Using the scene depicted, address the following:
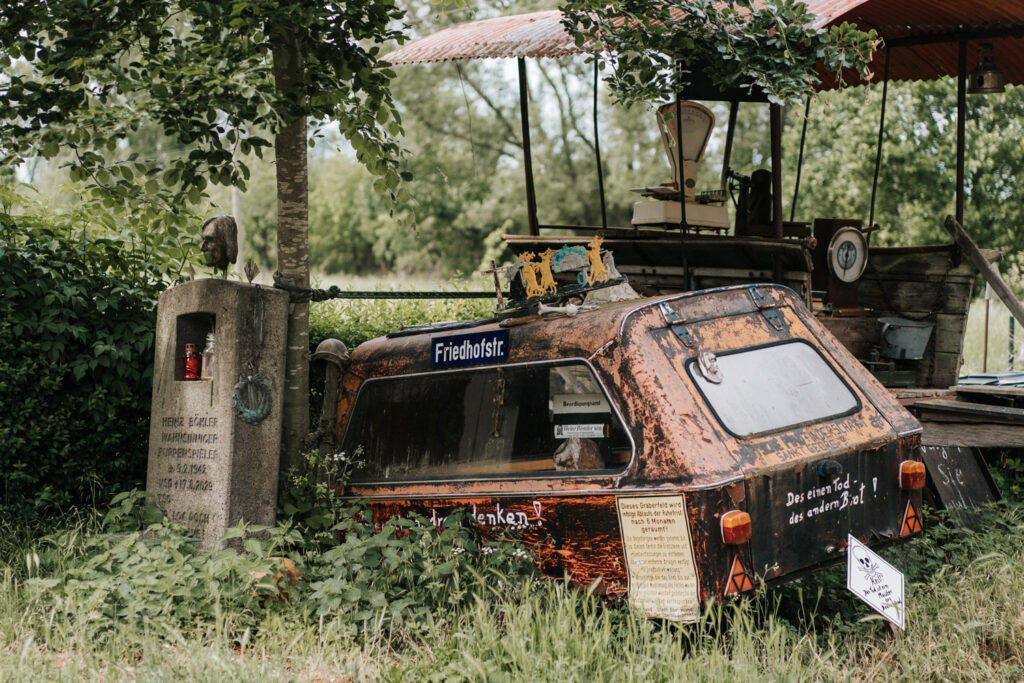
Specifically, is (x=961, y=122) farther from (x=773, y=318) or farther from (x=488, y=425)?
(x=488, y=425)

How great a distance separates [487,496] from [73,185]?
3703 mm

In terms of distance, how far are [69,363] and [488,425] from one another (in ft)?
9.25

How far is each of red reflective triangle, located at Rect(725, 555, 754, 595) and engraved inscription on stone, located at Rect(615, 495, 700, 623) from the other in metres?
0.16

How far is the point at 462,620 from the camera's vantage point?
4.68 metres

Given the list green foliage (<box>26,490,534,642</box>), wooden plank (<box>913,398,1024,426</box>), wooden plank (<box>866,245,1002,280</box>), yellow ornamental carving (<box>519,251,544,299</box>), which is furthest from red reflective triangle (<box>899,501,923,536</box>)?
wooden plank (<box>866,245,1002,280</box>)

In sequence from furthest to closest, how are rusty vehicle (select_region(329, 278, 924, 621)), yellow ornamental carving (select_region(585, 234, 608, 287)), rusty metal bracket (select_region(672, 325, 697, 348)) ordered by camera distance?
yellow ornamental carving (select_region(585, 234, 608, 287))
rusty metal bracket (select_region(672, 325, 697, 348))
rusty vehicle (select_region(329, 278, 924, 621))

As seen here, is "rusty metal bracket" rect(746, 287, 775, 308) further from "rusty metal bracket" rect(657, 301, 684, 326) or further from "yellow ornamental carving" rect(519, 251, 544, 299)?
"yellow ornamental carving" rect(519, 251, 544, 299)

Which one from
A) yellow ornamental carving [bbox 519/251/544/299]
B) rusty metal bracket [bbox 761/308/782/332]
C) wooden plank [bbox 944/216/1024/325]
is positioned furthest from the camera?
wooden plank [bbox 944/216/1024/325]

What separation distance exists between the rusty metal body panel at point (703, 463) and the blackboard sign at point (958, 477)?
1.40 m

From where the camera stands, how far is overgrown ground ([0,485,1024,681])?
13.6 feet

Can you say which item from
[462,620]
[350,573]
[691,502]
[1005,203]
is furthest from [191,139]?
[1005,203]

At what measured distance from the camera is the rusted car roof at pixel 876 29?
7.03 meters

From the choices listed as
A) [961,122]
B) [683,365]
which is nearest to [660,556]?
[683,365]

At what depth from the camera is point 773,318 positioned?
208 inches
